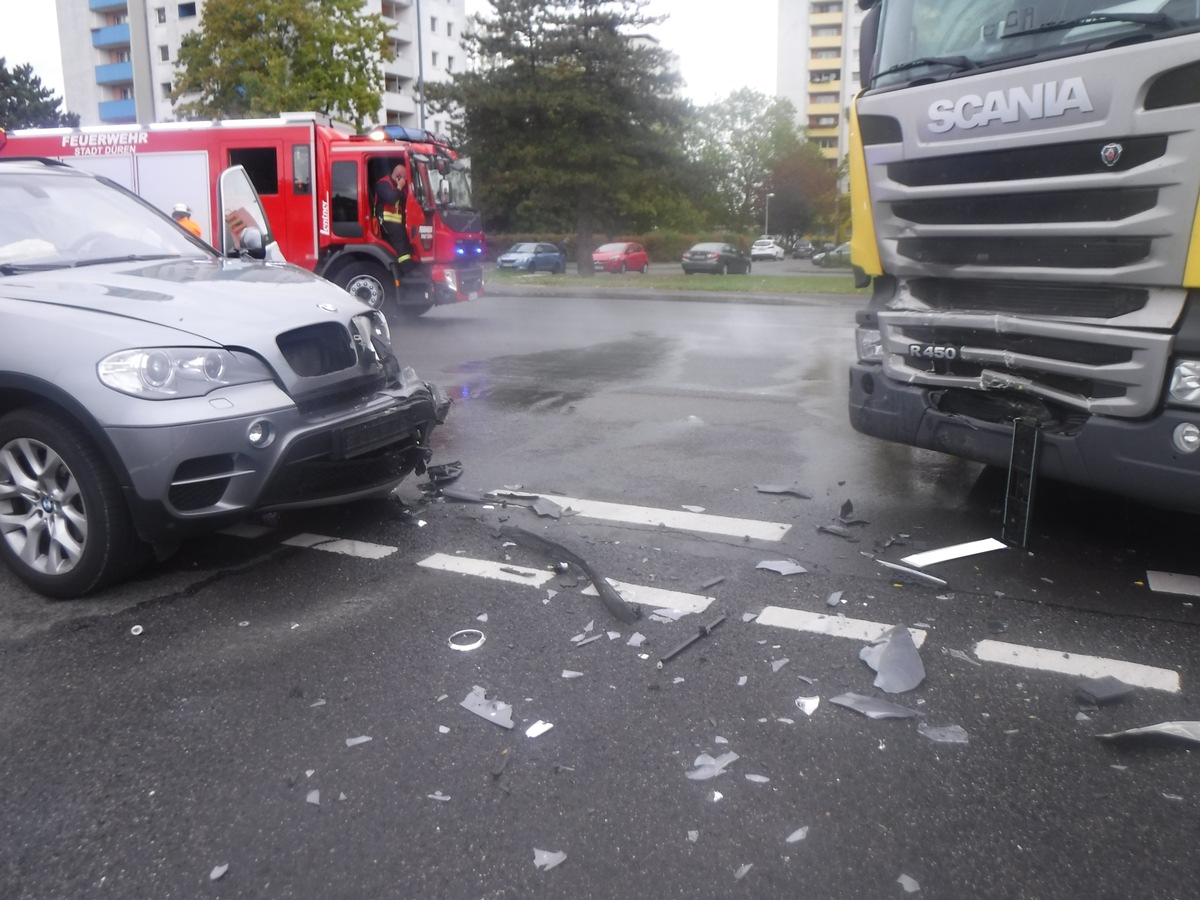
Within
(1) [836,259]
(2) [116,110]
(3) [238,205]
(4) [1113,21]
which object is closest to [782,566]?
(4) [1113,21]

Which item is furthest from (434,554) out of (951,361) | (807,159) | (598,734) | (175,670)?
(807,159)

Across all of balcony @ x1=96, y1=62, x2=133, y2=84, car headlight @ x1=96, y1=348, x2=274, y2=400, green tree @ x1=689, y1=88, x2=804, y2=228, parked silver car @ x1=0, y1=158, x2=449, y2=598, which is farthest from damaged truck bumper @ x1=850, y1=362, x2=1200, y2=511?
green tree @ x1=689, y1=88, x2=804, y2=228

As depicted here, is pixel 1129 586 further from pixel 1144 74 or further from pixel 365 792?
pixel 365 792

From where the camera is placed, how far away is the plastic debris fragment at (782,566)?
4.78 metres

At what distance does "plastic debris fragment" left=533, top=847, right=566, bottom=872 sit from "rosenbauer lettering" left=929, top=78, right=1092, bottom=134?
3499mm

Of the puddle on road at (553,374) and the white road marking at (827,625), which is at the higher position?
the white road marking at (827,625)

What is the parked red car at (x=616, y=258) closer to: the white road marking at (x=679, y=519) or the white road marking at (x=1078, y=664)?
the white road marking at (x=679, y=519)

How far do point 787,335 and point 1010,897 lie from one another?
→ 13291mm

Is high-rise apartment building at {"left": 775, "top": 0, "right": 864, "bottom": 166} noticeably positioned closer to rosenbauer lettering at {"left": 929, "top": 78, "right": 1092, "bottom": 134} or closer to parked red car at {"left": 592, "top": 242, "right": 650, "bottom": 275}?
parked red car at {"left": 592, "top": 242, "right": 650, "bottom": 275}

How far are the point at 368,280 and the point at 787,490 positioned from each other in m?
12.1

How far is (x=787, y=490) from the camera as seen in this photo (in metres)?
6.20

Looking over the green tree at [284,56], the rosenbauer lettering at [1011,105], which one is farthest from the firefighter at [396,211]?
the green tree at [284,56]

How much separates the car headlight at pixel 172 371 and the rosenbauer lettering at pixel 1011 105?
3280 millimetres

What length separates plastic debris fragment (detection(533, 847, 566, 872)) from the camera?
2.64 meters
